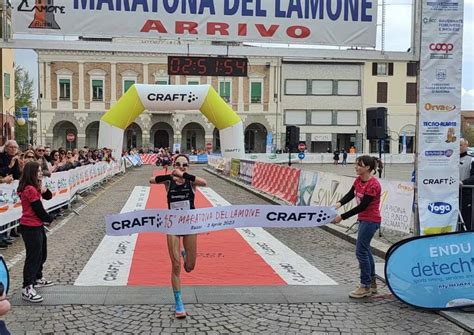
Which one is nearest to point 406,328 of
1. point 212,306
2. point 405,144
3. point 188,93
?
point 212,306

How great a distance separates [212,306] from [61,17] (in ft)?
19.8

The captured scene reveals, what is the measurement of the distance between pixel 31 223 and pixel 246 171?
1948cm

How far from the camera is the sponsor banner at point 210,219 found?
5.86 metres

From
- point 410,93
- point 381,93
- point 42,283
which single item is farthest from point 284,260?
point 410,93

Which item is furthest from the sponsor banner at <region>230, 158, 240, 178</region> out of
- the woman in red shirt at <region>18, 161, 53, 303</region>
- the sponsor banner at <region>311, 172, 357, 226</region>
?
the woman in red shirt at <region>18, 161, 53, 303</region>

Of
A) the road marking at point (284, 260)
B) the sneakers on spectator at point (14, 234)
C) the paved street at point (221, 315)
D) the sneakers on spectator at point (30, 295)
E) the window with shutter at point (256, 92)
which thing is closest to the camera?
the paved street at point (221, 315)

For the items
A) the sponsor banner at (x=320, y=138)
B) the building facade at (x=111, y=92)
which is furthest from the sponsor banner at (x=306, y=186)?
the sponsor banner at (x=320, y=138)

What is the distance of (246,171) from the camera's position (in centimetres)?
2559

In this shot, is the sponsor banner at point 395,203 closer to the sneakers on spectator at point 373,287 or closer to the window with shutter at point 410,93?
the sneakers on spectator at point 373,287

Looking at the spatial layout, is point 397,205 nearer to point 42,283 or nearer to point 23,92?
point 42,283

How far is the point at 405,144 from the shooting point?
61969mm

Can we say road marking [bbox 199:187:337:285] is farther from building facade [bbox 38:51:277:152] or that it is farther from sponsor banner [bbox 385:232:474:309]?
building facade [bbox 38:51:277:152]

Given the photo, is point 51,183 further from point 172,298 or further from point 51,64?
point 51,64

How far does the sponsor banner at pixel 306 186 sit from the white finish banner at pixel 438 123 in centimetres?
Answer: 549
